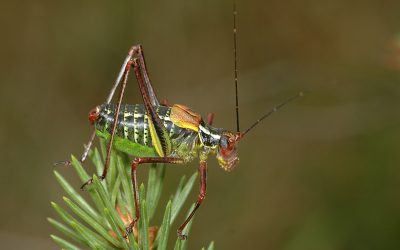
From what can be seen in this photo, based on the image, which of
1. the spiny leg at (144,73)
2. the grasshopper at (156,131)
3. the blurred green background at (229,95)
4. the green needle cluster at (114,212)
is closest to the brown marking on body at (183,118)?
the grasshopper at (156,131)

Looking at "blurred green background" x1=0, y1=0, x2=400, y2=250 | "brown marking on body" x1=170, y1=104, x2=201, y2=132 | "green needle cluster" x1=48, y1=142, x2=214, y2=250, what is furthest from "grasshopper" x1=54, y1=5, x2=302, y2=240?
"blurred green background" x1=0, y1=0, x2=400, y2=250

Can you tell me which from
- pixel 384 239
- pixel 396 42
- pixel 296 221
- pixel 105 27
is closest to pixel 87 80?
pixel 105 27

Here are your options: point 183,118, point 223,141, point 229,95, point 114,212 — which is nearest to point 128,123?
point 183,118

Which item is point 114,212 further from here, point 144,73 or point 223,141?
point 144,73

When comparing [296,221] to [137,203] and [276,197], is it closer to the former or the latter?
[276,197]

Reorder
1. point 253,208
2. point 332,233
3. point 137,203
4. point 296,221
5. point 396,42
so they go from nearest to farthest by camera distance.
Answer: point 137,203 < point 396,42 < point 332,233 < point 296,221 < point 253,208

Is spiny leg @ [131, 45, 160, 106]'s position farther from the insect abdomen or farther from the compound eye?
the compound eye
